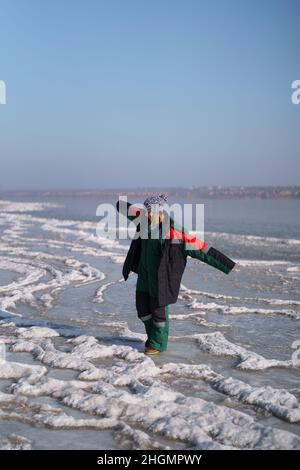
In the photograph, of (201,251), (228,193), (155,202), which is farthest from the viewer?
(228,193)

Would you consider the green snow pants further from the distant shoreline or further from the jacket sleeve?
the distant shoreline

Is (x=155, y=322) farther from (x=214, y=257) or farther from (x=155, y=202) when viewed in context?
(x=155, y=202)

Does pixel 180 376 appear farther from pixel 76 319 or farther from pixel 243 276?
pixel 243 276

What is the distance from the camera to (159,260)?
5785 millimetres

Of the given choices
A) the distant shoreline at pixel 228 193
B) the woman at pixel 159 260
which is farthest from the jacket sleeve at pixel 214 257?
the distant shoreline at pixel 228 193

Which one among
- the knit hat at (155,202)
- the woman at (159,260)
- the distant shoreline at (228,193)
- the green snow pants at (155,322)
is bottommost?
the green snow pants at (155,322)

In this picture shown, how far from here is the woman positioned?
5719 millimetres

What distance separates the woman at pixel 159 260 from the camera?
5719 millimetres

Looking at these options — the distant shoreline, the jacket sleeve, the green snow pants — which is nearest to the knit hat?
the jacket sleeve

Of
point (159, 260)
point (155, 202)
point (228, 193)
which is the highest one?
point (228, 193)

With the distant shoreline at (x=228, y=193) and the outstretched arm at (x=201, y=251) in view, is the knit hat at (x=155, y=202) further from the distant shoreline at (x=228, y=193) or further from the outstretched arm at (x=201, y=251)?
the distant shoreline at (x=228, y=193)

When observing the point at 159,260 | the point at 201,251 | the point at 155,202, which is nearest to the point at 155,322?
the point at 159,260
